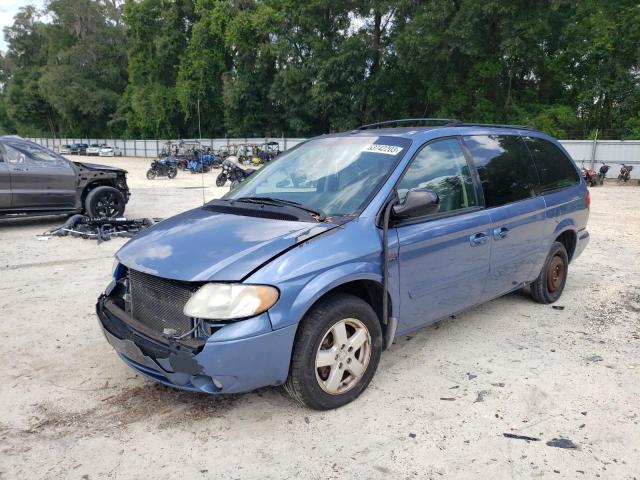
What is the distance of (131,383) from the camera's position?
3.56m

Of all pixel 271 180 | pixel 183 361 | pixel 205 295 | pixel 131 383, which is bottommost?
pixel 131 383

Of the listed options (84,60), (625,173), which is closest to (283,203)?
(625,173)

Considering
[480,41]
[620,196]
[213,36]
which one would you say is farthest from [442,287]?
[213,36]

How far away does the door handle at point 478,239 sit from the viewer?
12.8 feet

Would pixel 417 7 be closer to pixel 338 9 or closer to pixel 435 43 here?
pixel 435 43

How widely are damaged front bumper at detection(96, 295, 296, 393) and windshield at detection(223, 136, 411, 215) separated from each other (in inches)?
39.9

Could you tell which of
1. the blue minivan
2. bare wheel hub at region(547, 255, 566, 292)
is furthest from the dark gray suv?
bare wheel hub at region(547, 255, 566, 292)

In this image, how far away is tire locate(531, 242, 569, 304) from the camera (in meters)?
5.04

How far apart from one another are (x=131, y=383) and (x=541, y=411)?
2737mm

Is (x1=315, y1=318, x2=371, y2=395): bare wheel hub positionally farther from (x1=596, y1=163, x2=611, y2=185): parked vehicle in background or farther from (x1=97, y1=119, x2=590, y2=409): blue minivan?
(x1=596, y1=163, x2=611, y2=185): parked vehicle in background

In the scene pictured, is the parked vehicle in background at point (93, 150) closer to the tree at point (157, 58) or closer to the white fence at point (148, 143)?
the white fence at point (148, 143)

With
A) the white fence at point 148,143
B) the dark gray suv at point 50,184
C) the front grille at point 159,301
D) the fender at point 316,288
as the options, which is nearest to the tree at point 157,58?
the white fence at point 148,143

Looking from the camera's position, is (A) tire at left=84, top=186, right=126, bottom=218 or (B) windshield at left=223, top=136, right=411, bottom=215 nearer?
(B) windshield at left=223, top=136, right=411, bottom=215

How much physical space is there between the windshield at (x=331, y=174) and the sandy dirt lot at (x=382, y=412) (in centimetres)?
131
